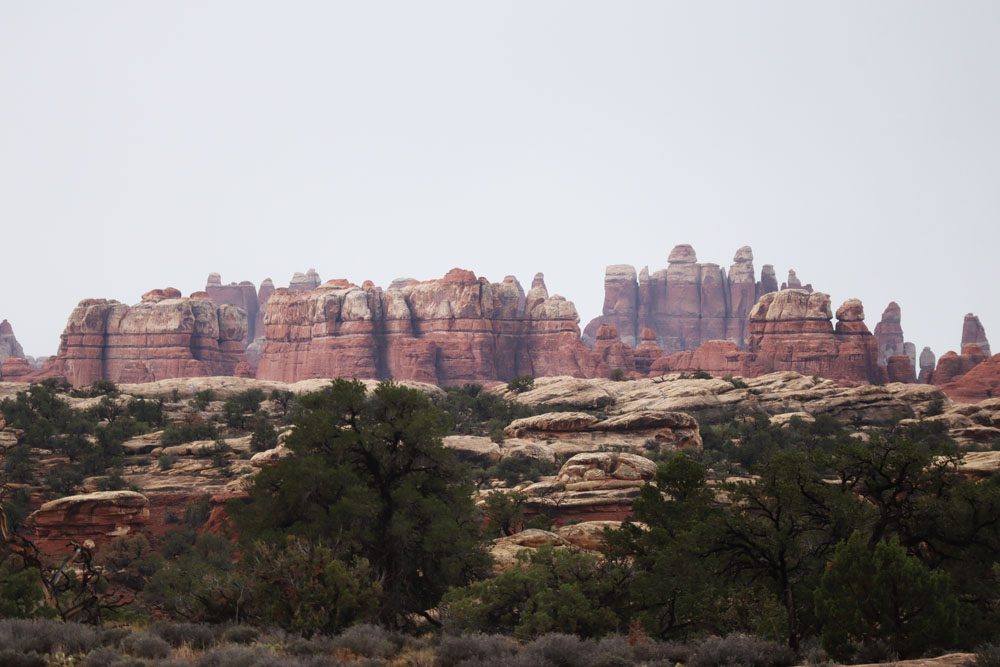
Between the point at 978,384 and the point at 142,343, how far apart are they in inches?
3878

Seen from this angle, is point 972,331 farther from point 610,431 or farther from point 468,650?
point 468,650

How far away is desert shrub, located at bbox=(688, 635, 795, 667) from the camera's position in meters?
18.3

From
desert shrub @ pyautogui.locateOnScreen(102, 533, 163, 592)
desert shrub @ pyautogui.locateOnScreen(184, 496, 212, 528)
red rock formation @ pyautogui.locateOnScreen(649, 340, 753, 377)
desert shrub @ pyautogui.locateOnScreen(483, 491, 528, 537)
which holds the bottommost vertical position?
desert shrub @ pyautogui.locateOnScreen(102, 533, 163, 592)

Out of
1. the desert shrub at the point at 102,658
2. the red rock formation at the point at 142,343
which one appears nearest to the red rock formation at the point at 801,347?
the red rock formation at the point at 142,343

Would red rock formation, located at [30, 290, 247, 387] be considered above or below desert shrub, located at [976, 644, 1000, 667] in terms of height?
above

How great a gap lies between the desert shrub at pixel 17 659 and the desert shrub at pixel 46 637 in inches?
17.6

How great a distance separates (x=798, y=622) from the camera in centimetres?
2336

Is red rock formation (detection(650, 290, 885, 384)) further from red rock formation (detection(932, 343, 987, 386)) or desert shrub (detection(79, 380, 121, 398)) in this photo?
desert shrub (detection(79, 380, 121, 398))

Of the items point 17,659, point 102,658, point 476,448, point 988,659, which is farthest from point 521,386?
point 988,659

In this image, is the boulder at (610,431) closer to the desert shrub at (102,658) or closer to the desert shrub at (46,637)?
the desert shrub at (46,637)

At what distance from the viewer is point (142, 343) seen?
445 feet

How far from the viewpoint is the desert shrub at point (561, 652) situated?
18.4 metres

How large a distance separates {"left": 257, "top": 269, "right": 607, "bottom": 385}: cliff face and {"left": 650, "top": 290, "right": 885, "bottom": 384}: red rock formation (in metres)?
14.4

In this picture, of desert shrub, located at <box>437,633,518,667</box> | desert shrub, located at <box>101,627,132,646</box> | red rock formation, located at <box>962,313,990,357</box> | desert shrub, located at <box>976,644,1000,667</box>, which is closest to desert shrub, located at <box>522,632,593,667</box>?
desert shrub, located at <box>437,633,518,667</box>
